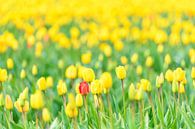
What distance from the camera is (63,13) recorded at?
9016mm

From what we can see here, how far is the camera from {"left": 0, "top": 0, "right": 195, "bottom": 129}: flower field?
2.69 m

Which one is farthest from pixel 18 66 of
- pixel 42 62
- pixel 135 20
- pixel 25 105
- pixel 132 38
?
pixel 135 20

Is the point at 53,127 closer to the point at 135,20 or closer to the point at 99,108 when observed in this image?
the point at 99,108

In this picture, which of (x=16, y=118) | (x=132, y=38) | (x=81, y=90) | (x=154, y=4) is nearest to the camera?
(x=81, y=90)

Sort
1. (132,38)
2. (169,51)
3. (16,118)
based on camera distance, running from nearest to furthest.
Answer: (16,118)
(169,51)
(132,38)

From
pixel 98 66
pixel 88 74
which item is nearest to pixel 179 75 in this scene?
pixel 88 74

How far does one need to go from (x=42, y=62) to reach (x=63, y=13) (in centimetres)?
387

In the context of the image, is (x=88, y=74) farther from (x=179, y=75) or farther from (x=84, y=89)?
(x=179, y=75)

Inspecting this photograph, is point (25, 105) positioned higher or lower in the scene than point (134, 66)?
higher

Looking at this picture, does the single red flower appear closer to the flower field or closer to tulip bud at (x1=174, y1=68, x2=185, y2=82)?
the flower field

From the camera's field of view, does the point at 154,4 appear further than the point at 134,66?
Yes

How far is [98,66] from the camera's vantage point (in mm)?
4629

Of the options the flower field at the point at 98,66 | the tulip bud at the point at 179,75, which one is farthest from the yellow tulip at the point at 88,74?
the tulip bud at the point at 179,75

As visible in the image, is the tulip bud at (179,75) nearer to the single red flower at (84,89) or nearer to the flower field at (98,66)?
the flower field at (98,66)
